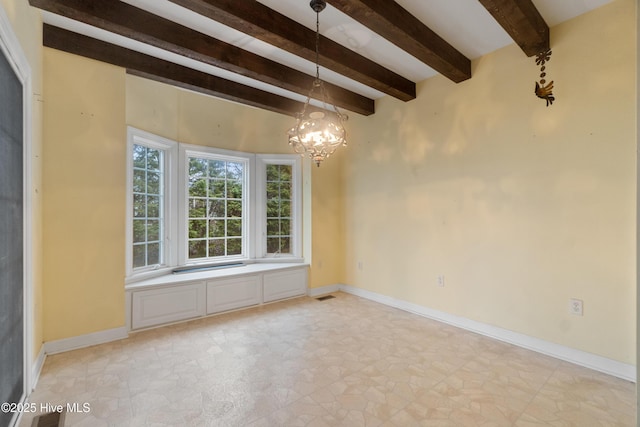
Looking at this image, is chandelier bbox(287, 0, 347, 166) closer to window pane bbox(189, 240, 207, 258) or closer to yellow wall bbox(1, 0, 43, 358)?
yellow wall bbox(1, 0, 43, 358)

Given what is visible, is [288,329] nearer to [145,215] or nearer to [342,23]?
[145,215]

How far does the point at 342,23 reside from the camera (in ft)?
8.18

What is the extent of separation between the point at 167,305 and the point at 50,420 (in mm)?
1511

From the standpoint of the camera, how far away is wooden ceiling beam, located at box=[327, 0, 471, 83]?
2098 millimetres

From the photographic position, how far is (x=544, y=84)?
2598 millimetres

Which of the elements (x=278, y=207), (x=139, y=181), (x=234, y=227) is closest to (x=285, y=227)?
(x=278, y=207)

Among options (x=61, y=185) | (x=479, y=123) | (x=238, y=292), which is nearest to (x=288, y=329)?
(x=238, y=292)

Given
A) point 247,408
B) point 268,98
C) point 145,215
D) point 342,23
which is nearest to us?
point 247,408

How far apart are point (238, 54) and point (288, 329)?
288 cm

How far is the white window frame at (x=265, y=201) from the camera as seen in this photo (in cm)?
450

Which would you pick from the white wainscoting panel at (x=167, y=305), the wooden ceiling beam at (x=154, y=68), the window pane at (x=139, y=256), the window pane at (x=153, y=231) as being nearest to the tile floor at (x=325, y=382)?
the white wainscoting panel at (x=167, y=305)

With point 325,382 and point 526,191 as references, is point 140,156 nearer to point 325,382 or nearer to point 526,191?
point 325,382

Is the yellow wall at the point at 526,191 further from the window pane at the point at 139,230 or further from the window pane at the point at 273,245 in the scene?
the window pane at the point at 139,230

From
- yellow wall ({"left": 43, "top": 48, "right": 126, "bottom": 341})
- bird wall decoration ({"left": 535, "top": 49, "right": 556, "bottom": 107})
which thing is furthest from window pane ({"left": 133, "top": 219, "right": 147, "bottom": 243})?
bird wall decoration ({"left": 535, "top": 49, "right": 556, "bottom": 107})
